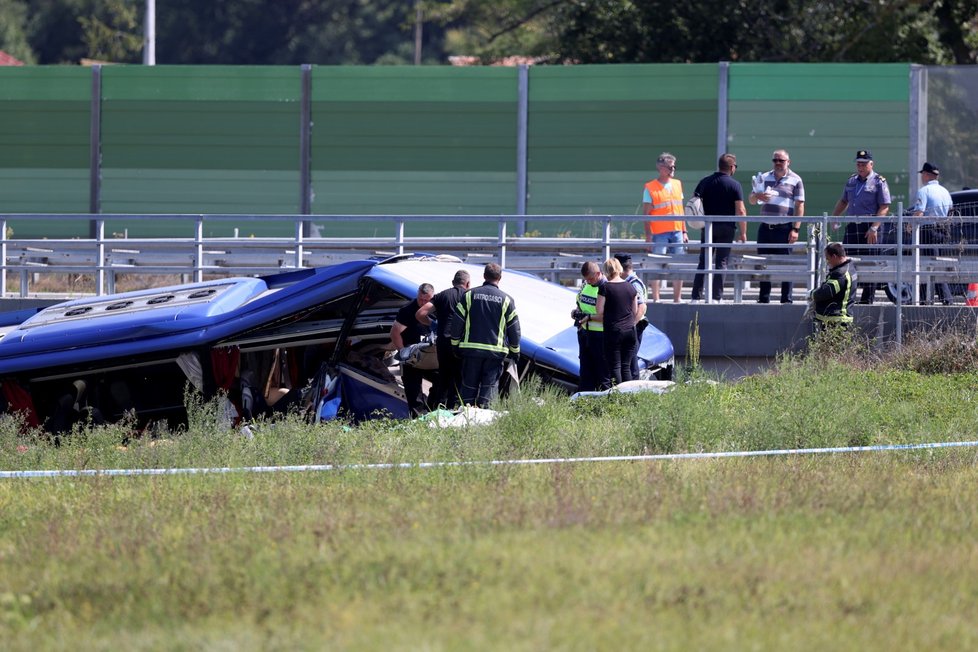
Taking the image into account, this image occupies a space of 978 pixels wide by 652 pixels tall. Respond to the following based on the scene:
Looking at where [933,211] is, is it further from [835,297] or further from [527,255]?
[527,255]

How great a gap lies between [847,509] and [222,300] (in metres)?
7.05

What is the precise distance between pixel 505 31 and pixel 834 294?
25296 millimetres

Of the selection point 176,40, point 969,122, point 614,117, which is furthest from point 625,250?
point 176,40

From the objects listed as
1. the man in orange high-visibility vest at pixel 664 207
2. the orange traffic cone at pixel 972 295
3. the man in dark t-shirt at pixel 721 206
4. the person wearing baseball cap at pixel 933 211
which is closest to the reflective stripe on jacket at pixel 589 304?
the man in dark t-shirt at pixel 721 206

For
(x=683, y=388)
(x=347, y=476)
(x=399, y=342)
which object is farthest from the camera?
(x=399, y=342)

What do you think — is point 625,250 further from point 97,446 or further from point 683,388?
point 97,446

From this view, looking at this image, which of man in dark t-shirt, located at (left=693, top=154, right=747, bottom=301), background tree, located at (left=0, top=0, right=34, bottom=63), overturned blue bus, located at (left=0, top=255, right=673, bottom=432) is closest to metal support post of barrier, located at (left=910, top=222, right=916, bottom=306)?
man in dark t-shirt, located at (left=693, top=154, right=747, bottom=301)

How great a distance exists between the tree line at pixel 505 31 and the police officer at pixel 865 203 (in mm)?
15528

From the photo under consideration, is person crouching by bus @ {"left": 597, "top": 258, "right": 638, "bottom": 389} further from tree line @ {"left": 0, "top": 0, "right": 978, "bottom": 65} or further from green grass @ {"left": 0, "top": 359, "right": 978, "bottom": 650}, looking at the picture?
tree line @ {"left": 0, "top": 0, "right": 978, "bottom": 65}

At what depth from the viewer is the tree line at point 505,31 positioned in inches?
1203

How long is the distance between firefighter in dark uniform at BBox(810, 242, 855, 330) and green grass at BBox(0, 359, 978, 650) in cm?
334

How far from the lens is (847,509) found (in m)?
7.29

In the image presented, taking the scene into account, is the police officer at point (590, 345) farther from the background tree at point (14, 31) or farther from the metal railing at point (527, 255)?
the background tree at point (14, 31)

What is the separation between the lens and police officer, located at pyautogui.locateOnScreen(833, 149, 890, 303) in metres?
15.5
